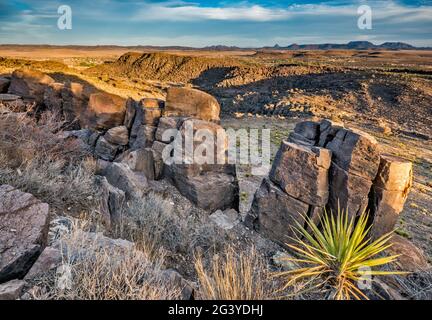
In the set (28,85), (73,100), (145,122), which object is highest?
(28,85)

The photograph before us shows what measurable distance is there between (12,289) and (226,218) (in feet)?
20.8

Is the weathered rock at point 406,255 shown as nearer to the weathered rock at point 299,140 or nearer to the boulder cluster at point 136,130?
the weathered rock at point 299,140

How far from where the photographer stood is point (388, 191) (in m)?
6.93

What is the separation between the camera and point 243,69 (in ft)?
175

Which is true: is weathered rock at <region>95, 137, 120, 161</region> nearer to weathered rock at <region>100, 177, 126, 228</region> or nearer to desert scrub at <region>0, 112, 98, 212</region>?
desert scrub at <region>0, 112, 98, 212</region>

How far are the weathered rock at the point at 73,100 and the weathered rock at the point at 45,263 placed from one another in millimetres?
13421

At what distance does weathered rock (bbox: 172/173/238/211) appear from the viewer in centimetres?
930

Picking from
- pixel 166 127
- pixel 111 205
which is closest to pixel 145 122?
pixel 166 127

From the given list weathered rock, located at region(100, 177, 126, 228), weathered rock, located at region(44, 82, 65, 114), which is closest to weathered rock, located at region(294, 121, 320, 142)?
weathered rock, located at region(100, 177, 126, 228)

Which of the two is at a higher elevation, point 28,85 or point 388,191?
point 28,85

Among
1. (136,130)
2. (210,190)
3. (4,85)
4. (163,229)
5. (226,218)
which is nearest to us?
(163,229)

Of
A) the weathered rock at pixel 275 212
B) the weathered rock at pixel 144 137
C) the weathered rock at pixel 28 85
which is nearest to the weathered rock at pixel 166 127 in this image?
the weathered rock at pixel 144 137

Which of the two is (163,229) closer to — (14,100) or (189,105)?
(189,105)

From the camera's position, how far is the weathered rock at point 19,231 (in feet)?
11.3
